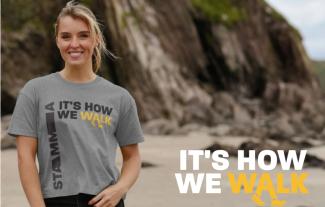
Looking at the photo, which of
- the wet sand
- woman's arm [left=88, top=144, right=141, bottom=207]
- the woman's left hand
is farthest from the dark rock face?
the woman's left hand

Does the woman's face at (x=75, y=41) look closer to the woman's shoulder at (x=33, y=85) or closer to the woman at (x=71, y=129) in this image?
the woman at (x=71, y=129)

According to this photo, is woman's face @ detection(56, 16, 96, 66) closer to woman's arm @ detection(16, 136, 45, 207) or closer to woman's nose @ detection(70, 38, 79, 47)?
woman's nose @ detection(70, 38, 79, 47)

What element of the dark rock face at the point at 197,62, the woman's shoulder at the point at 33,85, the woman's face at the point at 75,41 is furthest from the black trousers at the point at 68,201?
the dark rock face at the point at 197,62

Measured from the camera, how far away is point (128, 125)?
9.50 feet

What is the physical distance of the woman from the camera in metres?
2.64

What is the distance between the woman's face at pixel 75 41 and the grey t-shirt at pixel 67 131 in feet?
0.36

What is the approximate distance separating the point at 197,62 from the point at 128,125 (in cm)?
4110

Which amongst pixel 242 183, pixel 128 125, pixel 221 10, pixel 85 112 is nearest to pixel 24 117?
pixel 85 112

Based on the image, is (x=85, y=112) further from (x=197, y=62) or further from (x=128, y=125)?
(x=197, y=62)

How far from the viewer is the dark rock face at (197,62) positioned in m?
31.7

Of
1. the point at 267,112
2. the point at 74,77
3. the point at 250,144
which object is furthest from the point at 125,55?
the point at 74,77

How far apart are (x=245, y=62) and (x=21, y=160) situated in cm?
4631

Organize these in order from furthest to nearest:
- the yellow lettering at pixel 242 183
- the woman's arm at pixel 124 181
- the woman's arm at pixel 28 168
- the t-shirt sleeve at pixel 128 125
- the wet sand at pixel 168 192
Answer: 1. the yellow lettering at pixel 242 183
2. the wet sand at pixel 168 192
3. the t-shirt sleeve at pixel 128 125
4. the woman's arm at pixel 124 181
5. the woman's arm at pixel 28 168

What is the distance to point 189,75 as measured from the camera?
132 ft
